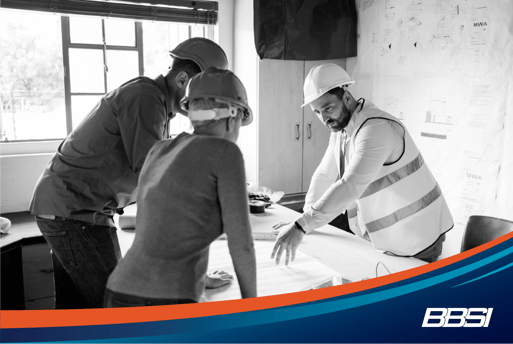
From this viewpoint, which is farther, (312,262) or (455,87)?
(455,87)

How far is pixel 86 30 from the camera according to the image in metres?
3.94

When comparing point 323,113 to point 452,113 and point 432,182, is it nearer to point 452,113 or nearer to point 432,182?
point 432,182

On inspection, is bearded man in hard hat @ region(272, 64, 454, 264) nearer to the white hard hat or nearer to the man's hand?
the white hard hat

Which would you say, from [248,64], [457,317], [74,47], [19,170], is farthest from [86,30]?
[457,317]

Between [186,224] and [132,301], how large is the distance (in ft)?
0.81

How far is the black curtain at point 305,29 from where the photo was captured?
3930 millimetres

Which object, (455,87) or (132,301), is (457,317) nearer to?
(132,301)

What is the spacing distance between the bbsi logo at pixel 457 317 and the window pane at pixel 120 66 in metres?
3.62

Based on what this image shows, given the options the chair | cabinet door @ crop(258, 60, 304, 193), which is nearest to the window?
cabinet door @ crop(258, 60, 304, 193)

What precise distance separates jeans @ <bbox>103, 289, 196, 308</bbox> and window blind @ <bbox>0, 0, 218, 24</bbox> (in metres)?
3.08

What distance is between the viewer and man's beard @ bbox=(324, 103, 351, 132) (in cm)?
220

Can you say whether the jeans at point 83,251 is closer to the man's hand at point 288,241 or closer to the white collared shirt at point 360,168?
the man's hand at point 288,241

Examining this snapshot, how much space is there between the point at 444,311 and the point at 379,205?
0.98 m

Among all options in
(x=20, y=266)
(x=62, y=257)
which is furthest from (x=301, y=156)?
(x=62, y=257)
